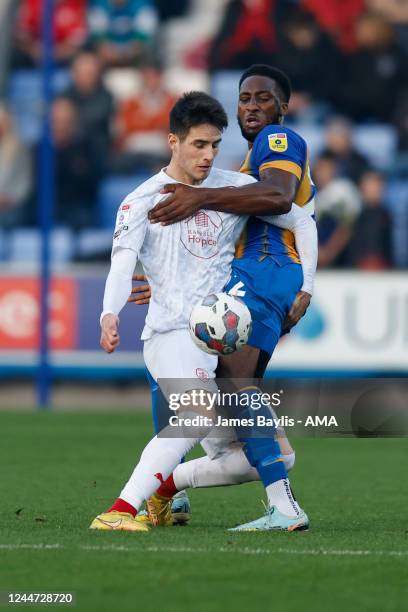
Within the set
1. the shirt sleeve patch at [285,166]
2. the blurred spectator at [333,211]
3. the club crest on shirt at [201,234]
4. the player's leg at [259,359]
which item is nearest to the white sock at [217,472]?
the player's leg at [259,359]

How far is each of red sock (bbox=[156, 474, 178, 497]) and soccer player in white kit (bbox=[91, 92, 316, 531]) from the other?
46 centimetres

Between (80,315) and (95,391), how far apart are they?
3.05 feet

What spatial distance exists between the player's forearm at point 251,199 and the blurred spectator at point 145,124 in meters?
10.5

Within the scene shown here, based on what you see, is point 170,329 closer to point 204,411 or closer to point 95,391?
point 204,411

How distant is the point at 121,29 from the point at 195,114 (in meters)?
11.7

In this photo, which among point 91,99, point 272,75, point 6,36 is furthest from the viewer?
point 6,36

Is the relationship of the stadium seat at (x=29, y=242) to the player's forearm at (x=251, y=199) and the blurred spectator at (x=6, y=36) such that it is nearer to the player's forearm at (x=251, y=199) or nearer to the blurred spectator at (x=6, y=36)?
the blurred spectator at (x=6, y=36)

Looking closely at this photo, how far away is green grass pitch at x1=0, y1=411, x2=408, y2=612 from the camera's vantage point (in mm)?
4559

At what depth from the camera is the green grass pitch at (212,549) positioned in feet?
15.0

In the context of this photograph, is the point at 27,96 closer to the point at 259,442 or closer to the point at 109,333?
the point at 259,442

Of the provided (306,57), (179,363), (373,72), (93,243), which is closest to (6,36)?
(93,243)

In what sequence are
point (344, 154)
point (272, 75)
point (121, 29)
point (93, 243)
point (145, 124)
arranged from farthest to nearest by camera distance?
point (121, 29), point (145, 124), point (93, 243), point (344, 154), point (272, 75)

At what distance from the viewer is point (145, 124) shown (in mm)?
16828

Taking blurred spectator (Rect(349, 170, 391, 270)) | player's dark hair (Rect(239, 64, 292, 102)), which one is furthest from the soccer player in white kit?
blurred spectator (Rect(349, 170, 391, 270))
